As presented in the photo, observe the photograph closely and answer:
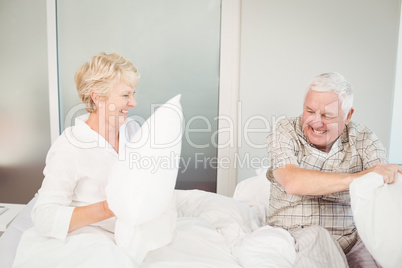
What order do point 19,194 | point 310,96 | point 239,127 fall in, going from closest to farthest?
point 310,96
point 239,127
point 19,194

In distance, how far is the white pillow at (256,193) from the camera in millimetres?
1817

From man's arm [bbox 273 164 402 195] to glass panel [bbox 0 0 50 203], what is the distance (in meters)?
2.25

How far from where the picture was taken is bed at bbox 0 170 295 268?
999 millimetres

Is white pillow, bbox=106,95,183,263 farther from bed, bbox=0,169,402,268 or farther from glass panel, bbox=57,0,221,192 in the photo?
glass panel, bbox=57,0,221,192

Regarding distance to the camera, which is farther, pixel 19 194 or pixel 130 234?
pixel 19 194

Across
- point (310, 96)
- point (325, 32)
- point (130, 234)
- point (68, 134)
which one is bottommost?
point (130, 234)

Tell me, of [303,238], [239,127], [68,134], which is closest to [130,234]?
[68,134]

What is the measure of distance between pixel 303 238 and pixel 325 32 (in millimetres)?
1852

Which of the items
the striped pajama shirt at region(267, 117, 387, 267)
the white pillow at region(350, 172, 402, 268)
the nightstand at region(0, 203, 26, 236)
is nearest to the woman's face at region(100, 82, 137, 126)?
the striped pajama shirt at region(267, 117, 387, 267)

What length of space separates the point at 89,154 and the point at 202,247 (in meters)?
0.51

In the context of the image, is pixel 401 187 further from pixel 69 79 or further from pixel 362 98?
pixel 69 79

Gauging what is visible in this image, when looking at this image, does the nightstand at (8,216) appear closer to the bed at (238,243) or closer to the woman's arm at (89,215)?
the bed at (238,243)

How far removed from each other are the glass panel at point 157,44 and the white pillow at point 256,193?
0.89 m

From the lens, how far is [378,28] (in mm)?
2535
